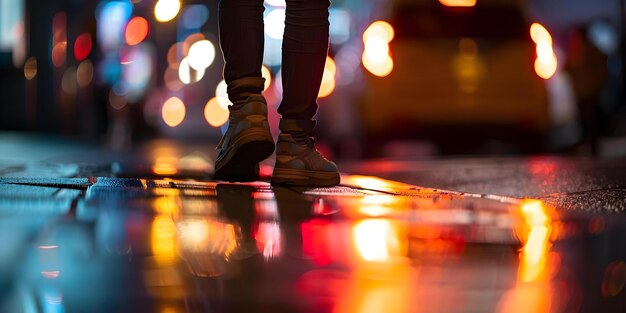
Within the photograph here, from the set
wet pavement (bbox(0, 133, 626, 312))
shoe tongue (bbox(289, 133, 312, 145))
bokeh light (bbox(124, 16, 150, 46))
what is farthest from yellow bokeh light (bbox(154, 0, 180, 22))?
wet pavement (bbox(0, 133, 626, 312))

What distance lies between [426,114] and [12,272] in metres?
8.01

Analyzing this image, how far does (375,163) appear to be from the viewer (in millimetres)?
8805

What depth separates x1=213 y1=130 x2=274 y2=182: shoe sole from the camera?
15.5 feet

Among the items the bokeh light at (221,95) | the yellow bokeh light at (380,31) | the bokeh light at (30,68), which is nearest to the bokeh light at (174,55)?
the bokeh light at (221,95)

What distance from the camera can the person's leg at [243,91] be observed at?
187 inches

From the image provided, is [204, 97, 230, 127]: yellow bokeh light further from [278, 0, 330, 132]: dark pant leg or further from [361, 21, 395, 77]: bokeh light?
[278, 0, 330, 132]: dark pant leg

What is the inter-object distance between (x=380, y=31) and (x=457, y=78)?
0.74 metres

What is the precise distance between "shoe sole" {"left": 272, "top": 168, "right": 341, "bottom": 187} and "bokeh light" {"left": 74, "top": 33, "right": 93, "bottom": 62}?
18625 millimetres

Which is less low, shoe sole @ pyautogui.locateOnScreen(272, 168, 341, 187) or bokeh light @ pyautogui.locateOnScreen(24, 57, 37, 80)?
bokeh light @ pyautogui.locateOnScreen(24, 57, 37, 80)

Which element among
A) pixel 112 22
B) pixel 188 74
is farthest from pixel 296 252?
pixel 112 22

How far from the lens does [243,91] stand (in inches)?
191

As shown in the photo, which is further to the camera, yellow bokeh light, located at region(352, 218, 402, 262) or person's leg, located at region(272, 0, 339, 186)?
person's leg, located at region(272, 0, 339, 186)

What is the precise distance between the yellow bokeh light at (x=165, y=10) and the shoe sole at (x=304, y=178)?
1817cm

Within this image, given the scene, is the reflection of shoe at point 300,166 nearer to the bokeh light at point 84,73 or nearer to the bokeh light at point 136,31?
the bokeh light at point 136,31
